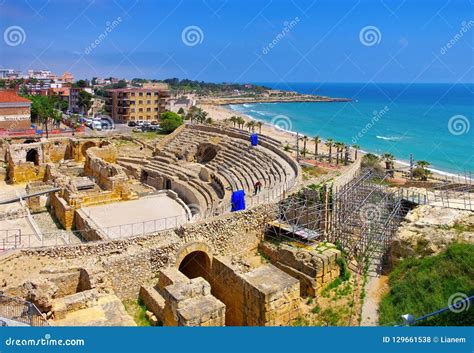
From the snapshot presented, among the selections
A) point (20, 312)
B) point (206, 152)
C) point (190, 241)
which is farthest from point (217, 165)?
point (20, 312)

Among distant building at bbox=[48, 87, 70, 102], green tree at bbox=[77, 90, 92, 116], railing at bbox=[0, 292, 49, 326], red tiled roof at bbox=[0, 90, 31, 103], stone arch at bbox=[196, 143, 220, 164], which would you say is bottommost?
railing at bbox=[0, 292, 49, 326]

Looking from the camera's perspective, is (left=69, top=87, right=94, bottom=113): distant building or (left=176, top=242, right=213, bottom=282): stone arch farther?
(left=69, top=87, right=94, bottom=113): distant building

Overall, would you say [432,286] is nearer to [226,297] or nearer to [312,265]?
[312,265]

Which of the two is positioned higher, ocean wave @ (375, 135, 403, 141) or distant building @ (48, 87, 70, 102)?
distant building @ (48, 87, 70, 102)

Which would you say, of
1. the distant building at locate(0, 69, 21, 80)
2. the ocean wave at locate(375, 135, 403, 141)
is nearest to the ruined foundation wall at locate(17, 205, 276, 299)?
the ocean wave at locate(375, 135, 403, 141)

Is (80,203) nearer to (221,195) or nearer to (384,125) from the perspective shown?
(221,195)

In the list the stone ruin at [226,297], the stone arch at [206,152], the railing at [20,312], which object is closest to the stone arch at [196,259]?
the stone ruin at [226,297]

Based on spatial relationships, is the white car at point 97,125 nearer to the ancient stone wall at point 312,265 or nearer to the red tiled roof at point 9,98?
the red tiled roof at point 9,98

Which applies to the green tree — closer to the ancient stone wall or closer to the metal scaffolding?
the metal scaffolding
